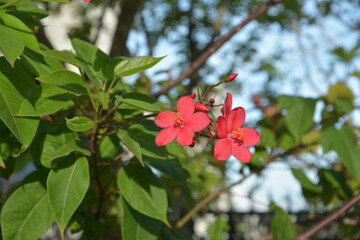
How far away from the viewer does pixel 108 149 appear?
3.46 feet

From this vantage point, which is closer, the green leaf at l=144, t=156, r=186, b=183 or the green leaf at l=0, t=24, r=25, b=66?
the green leaf at l=0, t=24, r=25, b=66

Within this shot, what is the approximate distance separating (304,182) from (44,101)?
1066mm

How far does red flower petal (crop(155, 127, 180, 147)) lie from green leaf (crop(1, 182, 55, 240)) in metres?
0.33

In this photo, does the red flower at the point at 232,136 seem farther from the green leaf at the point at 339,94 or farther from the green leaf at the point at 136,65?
the green leaf at the point at 339,94

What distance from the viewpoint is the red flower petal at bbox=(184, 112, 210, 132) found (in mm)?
752

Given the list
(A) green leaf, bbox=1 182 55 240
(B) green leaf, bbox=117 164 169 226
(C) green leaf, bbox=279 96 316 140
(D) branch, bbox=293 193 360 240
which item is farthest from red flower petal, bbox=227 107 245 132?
(D) branch, bbox=293 193 360 240

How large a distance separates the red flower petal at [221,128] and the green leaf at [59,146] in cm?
28

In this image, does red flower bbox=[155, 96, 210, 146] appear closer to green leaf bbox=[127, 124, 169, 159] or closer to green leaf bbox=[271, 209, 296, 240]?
green leaf bbox=[127, 124, 169, 159]

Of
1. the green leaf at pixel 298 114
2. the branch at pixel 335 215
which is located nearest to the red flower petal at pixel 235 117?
the green leaf at pixel 298 114

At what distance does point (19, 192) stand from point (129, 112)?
0.32 m

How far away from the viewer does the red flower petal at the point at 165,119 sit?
744 mm

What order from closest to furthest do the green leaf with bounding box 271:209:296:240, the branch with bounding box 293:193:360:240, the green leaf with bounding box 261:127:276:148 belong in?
1. the branch with bounding box 293:193:360:240
2. the green leaf with bounding box 271:209:296:240
3. the green leaf with bounding box 261:127:276:148

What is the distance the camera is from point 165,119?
75 cm

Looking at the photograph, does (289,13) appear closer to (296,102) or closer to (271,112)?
(271,112)
